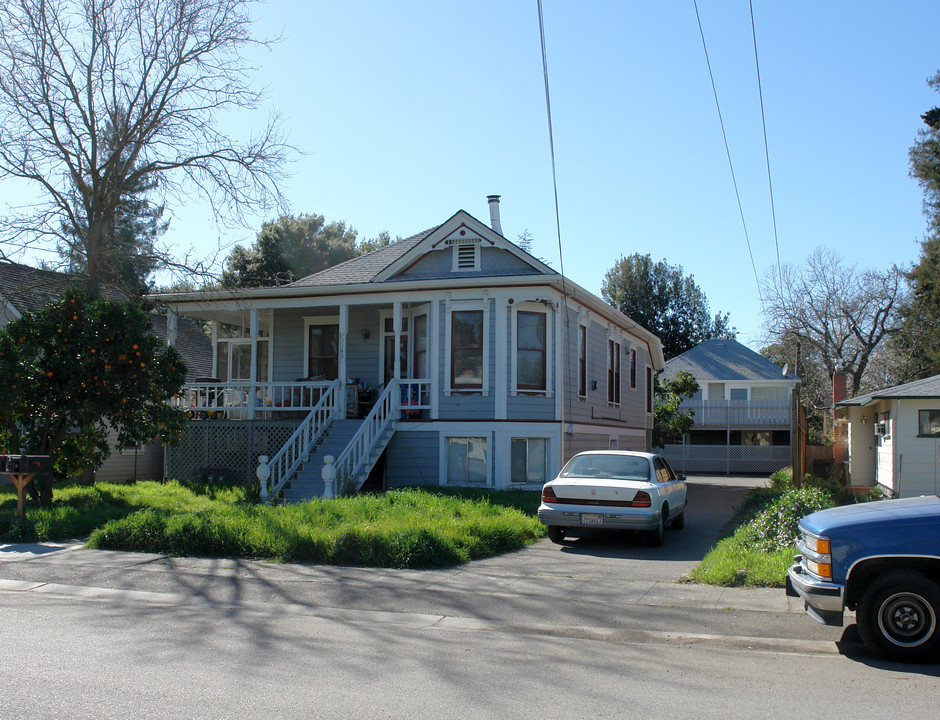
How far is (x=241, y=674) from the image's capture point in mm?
5949

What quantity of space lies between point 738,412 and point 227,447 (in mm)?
30342

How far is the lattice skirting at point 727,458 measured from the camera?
41.1 metres

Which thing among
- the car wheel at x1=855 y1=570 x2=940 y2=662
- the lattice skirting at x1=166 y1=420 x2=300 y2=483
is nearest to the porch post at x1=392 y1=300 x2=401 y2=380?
the lattice skirting at x1=166 y1=420 x2=300 y2=483

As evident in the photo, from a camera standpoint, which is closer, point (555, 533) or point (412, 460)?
point (555, 533)

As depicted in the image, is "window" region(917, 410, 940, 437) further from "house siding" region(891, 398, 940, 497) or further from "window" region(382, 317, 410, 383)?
"window" region(382, 317, 410, 383)

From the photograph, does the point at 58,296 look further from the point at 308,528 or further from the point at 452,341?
the point at 308,528

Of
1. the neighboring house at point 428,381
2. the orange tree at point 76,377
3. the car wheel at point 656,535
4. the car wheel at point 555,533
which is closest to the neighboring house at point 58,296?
the neighboring house at point 428,381

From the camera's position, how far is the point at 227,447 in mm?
19953

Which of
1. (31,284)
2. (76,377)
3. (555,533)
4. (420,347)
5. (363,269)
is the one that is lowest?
(555,533)

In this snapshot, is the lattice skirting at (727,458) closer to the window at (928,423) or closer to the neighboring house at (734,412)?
the neighboring house at (734,412)

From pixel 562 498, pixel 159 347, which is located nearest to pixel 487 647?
pixel 562 498

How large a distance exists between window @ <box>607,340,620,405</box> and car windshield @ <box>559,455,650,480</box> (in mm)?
10541

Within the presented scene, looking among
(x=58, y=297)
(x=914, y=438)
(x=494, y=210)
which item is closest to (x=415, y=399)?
(x=494, y=210)

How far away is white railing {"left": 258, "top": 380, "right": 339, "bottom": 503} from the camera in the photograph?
1628 cm
